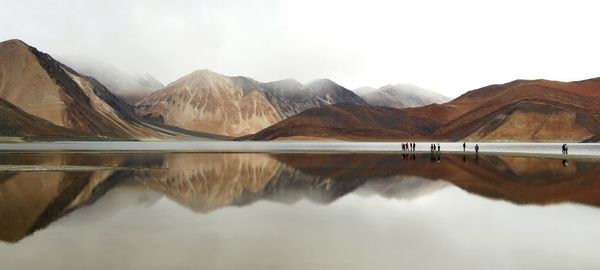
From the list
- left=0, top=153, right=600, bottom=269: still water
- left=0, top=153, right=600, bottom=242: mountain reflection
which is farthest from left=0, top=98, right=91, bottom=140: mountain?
left=0, top=153, right=600, bottom=269: still water

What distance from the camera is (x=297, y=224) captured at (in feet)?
66.4

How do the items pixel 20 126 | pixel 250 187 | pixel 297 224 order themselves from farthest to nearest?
pixel 20 126 < pixel 250 187 < pixel 297 224

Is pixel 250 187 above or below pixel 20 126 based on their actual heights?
below

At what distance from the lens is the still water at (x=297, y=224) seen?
14414 mm

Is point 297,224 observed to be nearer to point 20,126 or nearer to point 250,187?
point 250,187

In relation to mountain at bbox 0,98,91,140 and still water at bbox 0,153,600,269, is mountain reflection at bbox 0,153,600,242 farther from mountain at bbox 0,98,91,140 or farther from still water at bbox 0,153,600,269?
mountain at bbox 0,98,91,140

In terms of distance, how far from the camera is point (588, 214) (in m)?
22.2

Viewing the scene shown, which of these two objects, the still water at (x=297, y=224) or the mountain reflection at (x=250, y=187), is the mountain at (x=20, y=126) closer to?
the mountain reflection at (x=250, y=187)

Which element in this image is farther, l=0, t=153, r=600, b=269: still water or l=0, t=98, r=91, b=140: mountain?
l=0, t=98, r=91, b=140: mountain

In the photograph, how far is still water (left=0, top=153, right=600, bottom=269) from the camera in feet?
47.3

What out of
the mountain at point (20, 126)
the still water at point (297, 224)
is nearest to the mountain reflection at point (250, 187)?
the still water at point (297, 224)

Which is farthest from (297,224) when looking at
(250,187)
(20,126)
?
(20,126)

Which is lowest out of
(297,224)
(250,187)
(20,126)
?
(297,224)

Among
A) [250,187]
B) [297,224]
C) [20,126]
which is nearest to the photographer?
[297,224]
